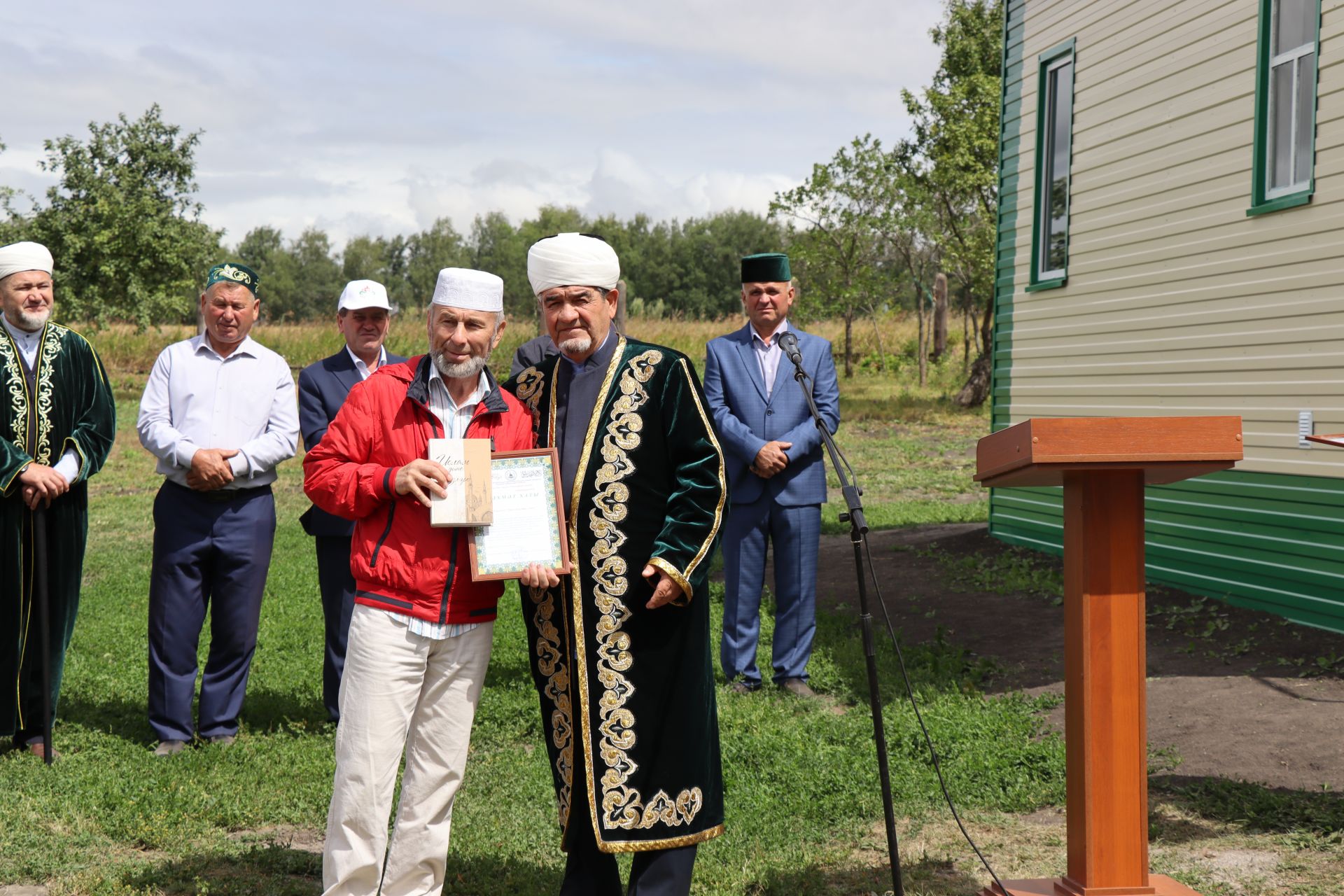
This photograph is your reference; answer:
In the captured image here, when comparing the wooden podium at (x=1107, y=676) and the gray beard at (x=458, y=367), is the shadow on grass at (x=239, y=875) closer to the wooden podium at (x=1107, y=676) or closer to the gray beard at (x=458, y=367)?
the gray beard at (x=458, y=367)

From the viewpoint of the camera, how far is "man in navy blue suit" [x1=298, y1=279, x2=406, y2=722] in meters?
6.61

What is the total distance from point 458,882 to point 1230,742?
3742 mm

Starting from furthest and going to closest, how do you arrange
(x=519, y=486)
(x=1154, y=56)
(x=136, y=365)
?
(x=136, y=365) → (x=1154, y=56) → (x=519, y=486)

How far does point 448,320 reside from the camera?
3.93m

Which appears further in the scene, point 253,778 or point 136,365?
point 136,365

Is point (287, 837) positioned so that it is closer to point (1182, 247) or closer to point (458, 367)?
point (458, 367)

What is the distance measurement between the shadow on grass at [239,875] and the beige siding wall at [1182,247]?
673 centimetres

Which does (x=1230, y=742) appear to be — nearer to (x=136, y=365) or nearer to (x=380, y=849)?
(x=380, y=849)

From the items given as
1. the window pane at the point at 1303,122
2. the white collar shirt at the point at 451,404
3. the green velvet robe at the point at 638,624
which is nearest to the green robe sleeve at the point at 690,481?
the green velvet robe at the point at 638,624

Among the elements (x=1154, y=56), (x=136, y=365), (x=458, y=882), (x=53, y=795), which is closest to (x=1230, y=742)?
(x=458, y=882)

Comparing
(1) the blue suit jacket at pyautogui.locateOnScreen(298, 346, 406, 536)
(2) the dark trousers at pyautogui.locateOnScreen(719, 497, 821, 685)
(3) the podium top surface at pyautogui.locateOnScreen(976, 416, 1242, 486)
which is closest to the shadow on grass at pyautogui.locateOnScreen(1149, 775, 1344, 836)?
(2) the dark trousers at pyautogui.locateOnScreen(719, 497, 821, 685)

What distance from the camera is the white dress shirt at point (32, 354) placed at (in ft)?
20.2

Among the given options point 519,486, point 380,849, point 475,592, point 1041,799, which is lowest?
point 1041,799

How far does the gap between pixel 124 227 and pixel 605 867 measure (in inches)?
986
